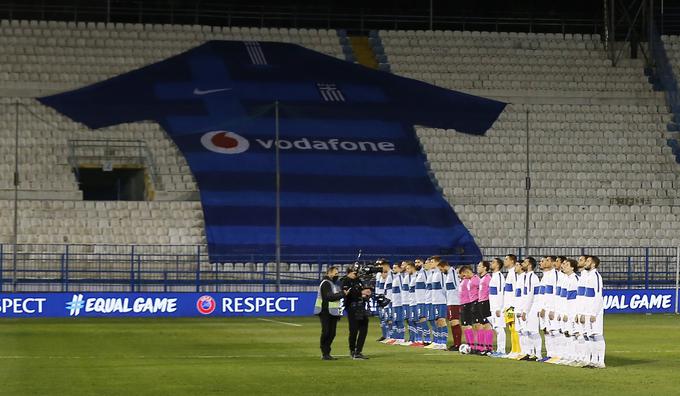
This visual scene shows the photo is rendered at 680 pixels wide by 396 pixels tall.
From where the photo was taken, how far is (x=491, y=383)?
21312 millimetres

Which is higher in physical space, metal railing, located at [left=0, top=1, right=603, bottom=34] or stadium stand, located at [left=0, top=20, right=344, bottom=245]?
metal railing, located at [left=0, top=1, right=603, bottom=34]

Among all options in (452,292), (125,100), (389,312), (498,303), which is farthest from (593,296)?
(125,100)

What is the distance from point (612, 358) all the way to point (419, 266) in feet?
18.4

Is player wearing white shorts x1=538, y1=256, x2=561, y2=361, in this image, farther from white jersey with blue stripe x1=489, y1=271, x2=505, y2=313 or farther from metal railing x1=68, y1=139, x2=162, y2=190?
metal railing x1=68, y1=139, x2=162, y2=190

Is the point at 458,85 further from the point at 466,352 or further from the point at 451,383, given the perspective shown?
the point at 451,383

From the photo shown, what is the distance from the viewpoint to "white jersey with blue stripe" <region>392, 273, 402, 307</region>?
1246 inches

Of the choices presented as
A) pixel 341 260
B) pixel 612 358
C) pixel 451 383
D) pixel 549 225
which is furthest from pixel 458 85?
pixel 451 383

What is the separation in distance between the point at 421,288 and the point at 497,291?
354 cm

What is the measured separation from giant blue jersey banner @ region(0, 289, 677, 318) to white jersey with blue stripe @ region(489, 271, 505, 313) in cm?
1712

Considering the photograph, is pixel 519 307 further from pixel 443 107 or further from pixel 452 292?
pixel 443 107

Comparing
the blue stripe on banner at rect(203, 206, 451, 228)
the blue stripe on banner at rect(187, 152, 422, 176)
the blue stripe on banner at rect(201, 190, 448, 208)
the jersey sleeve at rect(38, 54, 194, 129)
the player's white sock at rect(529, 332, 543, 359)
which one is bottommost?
the player's white sock at rect(529, 332, 543, 359)

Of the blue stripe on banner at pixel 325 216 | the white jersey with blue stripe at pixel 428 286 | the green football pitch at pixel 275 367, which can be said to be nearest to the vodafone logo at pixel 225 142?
the blue stripe on banner at pixel 325 216

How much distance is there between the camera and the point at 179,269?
45969 mm

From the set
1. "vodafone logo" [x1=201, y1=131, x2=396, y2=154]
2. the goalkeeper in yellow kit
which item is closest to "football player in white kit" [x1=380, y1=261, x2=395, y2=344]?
the goalkeeper in yellow kit
